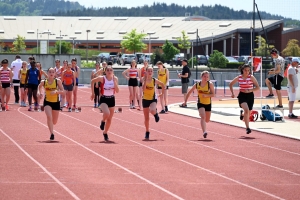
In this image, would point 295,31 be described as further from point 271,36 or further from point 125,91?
point 125,91

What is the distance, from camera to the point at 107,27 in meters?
128

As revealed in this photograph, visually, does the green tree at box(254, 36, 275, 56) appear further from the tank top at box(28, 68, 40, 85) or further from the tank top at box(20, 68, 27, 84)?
the tank top at box(28, 68, 40, 85)

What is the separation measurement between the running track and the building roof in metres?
88.3

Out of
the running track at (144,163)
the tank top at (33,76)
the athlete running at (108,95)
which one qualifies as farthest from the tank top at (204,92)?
the tank top at (33,76)

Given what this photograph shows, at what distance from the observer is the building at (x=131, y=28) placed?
10712 cm

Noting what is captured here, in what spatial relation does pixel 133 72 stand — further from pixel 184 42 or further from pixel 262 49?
pixel 184 42

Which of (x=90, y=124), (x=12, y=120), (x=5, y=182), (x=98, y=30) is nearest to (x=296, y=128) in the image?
(x=90, y=124)

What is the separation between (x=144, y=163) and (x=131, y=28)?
11061 centimetres

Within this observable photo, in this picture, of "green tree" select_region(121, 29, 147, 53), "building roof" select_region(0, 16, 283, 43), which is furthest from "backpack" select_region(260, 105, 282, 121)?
"building roof" select_region(0, 16, 283, 43)

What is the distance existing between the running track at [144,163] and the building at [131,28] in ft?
262

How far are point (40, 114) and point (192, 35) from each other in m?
88.3

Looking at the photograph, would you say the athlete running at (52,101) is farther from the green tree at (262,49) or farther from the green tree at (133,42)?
the green tree at (133,42)

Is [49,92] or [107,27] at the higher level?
[107,27]

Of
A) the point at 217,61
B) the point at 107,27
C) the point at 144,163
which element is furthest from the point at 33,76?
the point at 107,27
